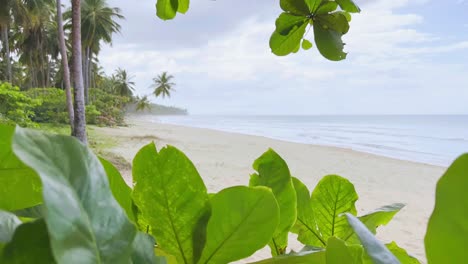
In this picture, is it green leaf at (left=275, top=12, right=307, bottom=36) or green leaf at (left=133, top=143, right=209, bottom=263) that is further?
green leaf at (left=275, top=12, right=307, bottom=36)

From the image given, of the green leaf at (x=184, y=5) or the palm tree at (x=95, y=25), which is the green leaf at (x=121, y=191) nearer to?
the green leaf at (x=184, y=5)

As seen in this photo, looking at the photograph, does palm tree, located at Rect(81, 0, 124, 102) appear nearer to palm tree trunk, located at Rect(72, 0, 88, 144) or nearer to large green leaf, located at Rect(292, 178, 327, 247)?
palm tree trunk, located at Rect(72, 0, 88, 144)

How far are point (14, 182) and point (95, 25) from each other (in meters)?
19.1

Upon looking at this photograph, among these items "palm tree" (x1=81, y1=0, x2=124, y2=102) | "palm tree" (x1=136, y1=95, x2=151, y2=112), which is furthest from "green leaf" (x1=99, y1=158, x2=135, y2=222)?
"palm tree" (x1=136, y1=95, x2=151, y2=112)

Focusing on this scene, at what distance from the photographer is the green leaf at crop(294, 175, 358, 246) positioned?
0.31 meters

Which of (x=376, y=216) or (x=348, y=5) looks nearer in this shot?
(x=376, y=216)

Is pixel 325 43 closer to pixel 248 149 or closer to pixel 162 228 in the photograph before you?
pixel 162 228

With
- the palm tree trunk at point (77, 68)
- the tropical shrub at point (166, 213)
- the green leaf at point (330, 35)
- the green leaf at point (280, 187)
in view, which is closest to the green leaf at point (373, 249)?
the tropical shrub at point (166, 213)

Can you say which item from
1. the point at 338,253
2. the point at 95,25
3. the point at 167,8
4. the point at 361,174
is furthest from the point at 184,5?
the point at 95,25

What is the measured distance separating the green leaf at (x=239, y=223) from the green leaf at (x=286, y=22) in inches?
12.5

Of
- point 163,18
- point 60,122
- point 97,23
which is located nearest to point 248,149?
point 60,122

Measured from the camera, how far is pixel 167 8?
532 millimetres

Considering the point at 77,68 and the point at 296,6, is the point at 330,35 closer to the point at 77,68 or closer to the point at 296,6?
the point at 296,6

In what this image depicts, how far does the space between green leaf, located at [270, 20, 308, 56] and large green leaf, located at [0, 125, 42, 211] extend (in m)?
0.37
